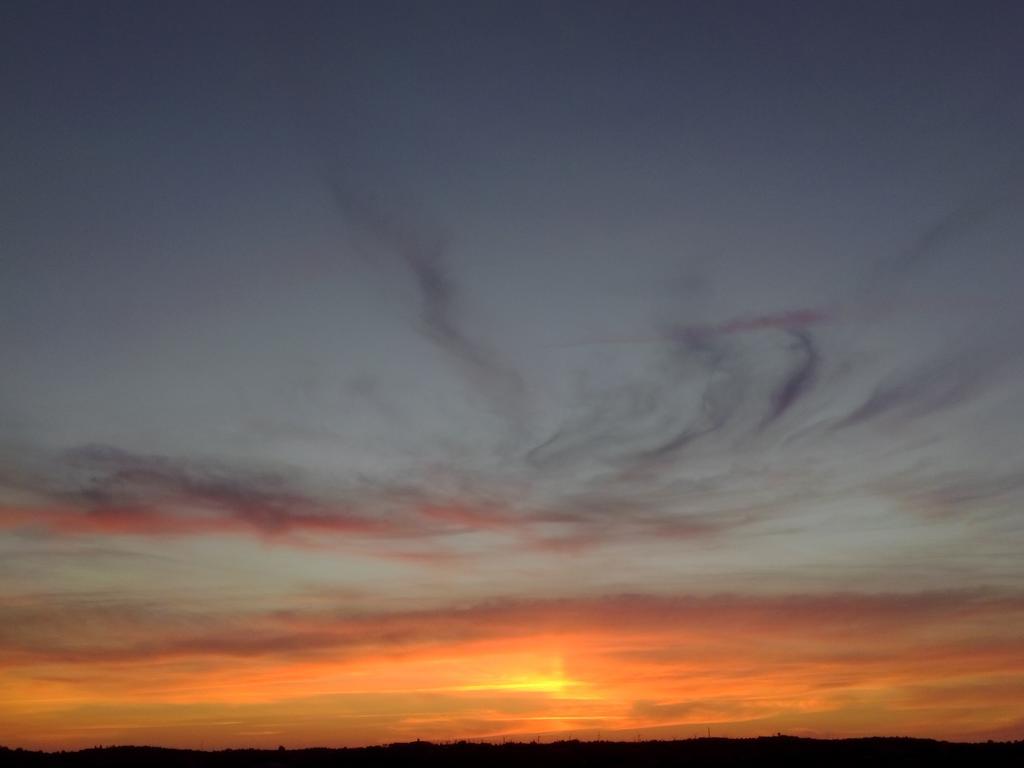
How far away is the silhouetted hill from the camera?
43.6 metres

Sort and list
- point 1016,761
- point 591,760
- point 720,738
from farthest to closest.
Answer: point 720,738, point 591,760, point 1016,761

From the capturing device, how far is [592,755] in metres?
46.6

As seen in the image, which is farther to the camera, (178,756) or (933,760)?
(178,756)

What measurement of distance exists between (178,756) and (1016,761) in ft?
118

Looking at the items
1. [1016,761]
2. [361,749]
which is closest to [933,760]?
[1016,761]

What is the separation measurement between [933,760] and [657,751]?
11.4m

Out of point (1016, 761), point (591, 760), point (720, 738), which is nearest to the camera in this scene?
point (1016, 761)

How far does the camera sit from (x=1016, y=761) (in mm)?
42500

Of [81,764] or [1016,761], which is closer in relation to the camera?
[1016,761]

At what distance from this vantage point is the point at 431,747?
48562 mm

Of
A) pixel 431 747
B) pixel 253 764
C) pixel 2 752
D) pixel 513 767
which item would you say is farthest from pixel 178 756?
pixel 513 767

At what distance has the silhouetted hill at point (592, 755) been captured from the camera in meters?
43.6

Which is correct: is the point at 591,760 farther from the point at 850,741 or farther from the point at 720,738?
the point at 850,741

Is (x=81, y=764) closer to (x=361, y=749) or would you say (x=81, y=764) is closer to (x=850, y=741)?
(x=361, y=749)
